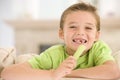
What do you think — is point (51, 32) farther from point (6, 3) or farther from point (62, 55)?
point (62, 55)

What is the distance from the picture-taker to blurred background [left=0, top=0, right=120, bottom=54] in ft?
10.6

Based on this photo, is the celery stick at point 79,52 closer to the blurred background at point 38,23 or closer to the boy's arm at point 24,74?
the boy's arm at point 24,74

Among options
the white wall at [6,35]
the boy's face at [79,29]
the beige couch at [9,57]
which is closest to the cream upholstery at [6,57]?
the beige couch at [9,57]

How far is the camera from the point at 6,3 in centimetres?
366

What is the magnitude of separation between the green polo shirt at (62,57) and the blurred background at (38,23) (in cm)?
214

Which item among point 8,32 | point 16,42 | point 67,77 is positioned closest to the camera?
point 67,77

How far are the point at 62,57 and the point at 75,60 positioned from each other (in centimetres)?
20

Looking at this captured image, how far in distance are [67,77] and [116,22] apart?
7.94 ft

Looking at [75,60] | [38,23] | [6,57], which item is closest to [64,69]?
[75,60]

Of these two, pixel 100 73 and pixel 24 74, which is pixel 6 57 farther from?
pixel 100 73

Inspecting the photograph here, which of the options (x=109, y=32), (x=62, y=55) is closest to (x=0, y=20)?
(x=109, y=32)

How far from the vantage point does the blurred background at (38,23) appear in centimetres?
324

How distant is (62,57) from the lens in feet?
3.43

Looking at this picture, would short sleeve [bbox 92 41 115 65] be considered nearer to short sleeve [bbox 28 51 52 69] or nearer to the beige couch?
the beige couch
